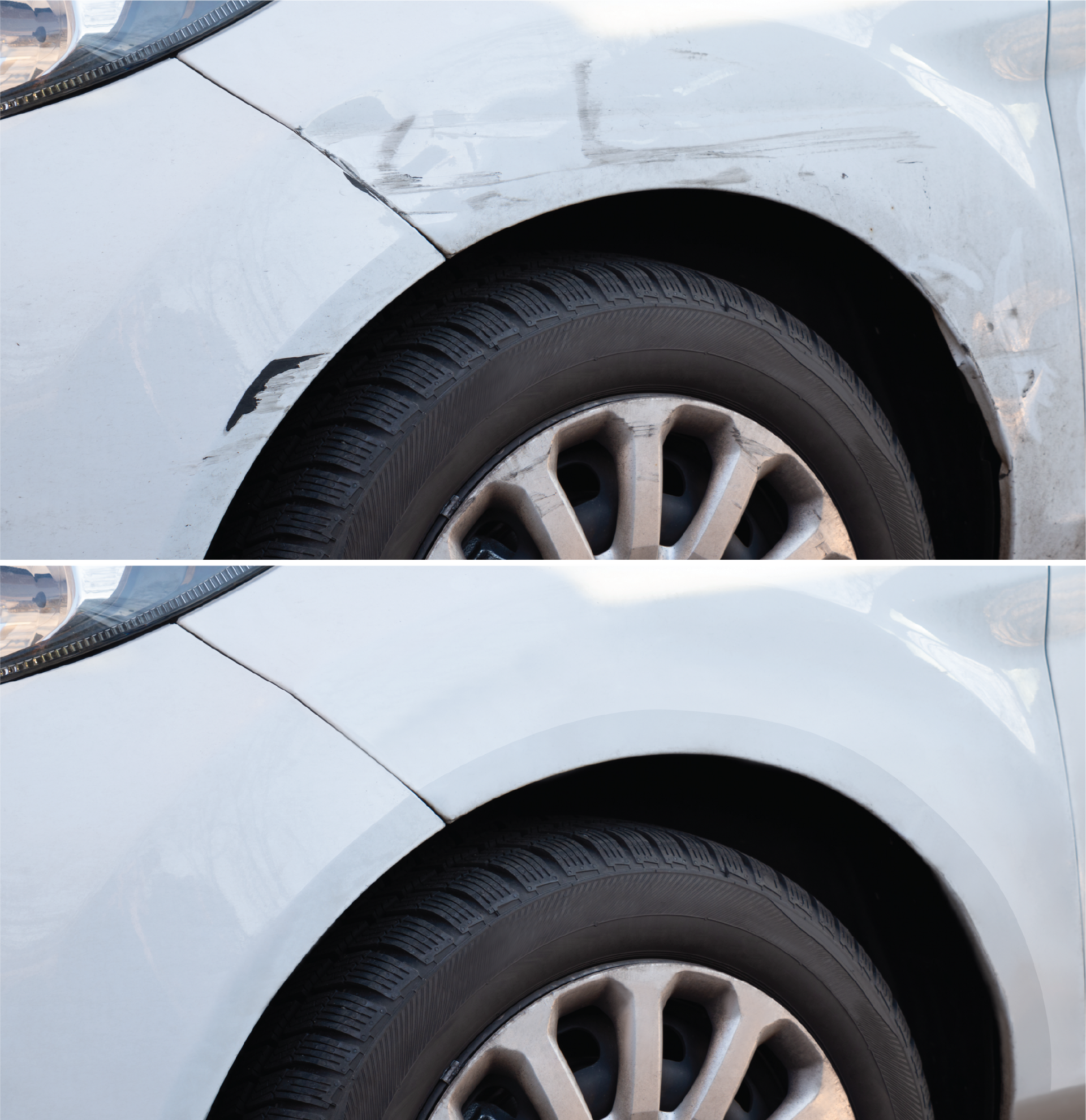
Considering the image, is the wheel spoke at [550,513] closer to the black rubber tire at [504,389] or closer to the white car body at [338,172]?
the black rubber tire at [504,389]

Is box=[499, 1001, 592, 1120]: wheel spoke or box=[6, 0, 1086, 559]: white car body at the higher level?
box=[6, 0, 1086, 559]: white car body

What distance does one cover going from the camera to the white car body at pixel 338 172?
1250 mm

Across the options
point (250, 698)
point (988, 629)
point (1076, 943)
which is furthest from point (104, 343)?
point (1076, 943)

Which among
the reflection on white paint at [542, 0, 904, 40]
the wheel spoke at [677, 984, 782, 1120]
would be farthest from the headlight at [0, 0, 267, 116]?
the wheel spoke at [677, 984, 782, 1120]

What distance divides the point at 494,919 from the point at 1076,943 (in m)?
0.85

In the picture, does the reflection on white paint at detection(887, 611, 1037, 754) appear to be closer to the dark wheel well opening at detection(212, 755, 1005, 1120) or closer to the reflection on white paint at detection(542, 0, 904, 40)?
the dark wheel well opening at detection(212, 755, 1005, 1120)

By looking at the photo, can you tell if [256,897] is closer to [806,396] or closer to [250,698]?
[250,698]

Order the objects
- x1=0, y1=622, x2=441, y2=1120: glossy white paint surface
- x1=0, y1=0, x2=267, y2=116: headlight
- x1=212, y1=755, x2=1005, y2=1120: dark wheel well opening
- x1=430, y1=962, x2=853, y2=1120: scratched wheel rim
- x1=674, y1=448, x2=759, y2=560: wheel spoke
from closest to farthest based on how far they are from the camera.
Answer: x1=0, y1=622, x2=441, y2=1120: glossy white paint surface → x1=0, y1=0, x2=267, y2=116: headlight → x1=430, y1=962, x2=853, y2=1120: scratched wheel rim → x1=212, y1=755, x2=1005, y2=1120: dark wheel well opening → x1=674, y1=448, x2=759, y2=560: wheel spoke

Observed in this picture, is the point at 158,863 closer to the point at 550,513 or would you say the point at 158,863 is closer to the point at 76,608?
the point at 76,608

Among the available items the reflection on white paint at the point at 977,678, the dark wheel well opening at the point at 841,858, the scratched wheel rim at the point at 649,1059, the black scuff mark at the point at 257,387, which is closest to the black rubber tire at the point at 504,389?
the black scuff mark at the point at 257,387

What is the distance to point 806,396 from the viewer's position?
163 cm

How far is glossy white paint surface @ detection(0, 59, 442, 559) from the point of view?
1.24 m

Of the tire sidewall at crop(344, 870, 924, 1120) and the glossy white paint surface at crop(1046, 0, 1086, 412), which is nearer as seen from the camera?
the tire sidewall at crop(344, 870, 924, 1120)

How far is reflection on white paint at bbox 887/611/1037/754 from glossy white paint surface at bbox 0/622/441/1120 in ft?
2.36
